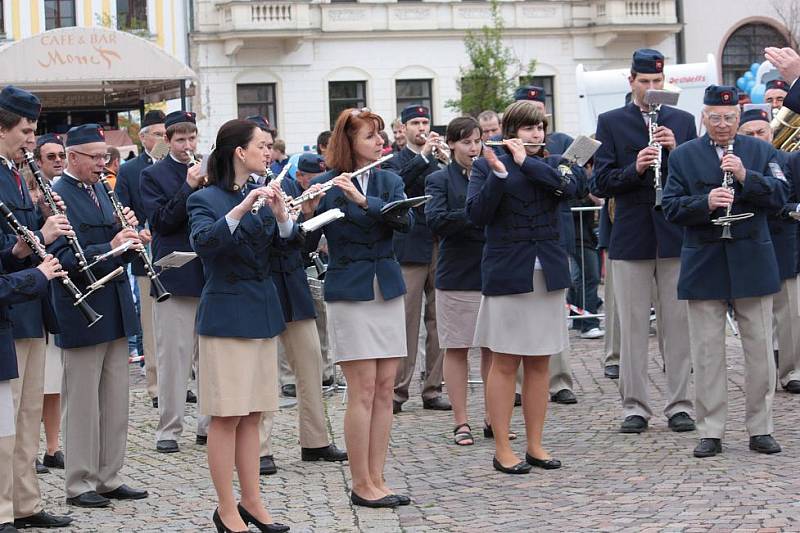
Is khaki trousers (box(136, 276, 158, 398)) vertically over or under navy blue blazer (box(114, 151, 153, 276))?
under

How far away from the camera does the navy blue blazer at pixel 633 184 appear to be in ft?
32.9

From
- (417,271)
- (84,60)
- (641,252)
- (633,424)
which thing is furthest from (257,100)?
(633,424)

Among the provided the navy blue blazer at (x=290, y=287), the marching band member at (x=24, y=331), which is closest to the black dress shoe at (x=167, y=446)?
the navy blue blazer at (x=290, y=287)

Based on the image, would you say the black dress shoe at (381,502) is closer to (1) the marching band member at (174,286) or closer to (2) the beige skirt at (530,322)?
(2) the beige skirt at (530,322)

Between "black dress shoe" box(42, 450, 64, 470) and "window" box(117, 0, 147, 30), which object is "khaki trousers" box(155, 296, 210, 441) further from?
"window" box(117, 0, 147, 30)

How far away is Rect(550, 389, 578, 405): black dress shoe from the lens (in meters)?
11.5

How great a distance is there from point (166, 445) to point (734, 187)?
4277mm

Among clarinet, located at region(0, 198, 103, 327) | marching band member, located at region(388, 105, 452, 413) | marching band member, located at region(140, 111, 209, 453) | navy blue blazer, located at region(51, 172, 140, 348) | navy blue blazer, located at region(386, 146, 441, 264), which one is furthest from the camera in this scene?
marching band member, located at region(388, 105, 452, 413)

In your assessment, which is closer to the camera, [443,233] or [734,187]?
[734,187]

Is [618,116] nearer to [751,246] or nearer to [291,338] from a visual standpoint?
[751,246]

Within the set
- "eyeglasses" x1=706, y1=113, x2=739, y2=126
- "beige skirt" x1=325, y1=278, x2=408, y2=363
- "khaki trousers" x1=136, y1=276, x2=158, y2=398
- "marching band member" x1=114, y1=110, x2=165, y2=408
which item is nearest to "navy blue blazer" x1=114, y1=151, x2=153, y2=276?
"marching band member" x1=114, y1=110, x2=165, y2=408

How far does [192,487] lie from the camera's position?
8938 millimetres

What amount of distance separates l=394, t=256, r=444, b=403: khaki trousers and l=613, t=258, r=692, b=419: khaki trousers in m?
1.84

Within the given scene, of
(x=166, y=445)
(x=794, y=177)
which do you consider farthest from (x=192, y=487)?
(x=794, y=177)
